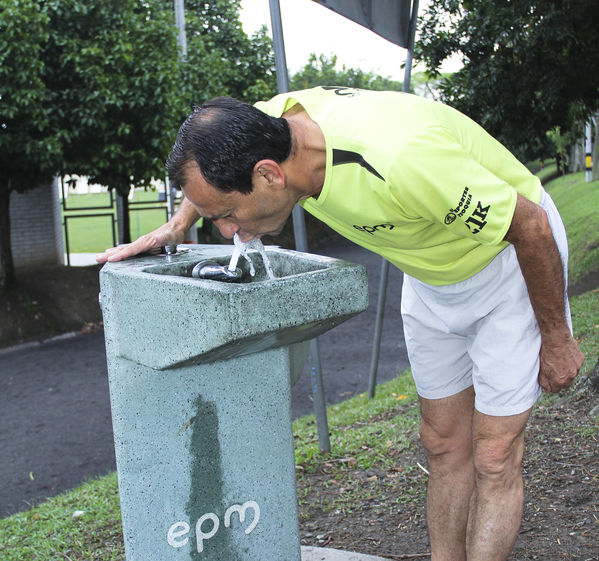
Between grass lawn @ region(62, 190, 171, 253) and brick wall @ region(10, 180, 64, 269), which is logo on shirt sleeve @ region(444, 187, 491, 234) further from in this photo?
grass lawn @ region(62, 190, 171, 253)

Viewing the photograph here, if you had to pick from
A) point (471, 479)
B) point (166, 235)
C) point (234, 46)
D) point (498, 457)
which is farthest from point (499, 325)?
point (234, 46)

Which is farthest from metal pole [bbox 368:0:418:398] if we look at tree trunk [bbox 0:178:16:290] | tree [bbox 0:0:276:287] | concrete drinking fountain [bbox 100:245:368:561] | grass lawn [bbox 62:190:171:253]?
grass lawn [bbox 62:190:171:253]

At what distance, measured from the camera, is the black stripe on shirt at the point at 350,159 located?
5.72ft

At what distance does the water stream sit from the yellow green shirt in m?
0.28

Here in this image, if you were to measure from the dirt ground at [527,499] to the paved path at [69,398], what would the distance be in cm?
193

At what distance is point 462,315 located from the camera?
217 centimetres

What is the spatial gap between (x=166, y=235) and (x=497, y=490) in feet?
4.36

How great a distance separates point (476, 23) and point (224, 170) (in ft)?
18.5

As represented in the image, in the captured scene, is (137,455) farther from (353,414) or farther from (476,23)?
(476,23)

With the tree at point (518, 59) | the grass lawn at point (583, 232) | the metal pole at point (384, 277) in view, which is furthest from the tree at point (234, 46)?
the metal pole at point (384, 277)

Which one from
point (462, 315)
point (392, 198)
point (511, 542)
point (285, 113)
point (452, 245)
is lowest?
point (511, 542)

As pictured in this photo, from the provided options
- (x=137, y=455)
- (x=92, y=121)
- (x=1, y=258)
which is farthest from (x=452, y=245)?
(x=1, y=258)

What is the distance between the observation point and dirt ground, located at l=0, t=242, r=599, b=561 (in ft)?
9.04

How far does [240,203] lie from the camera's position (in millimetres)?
1954
